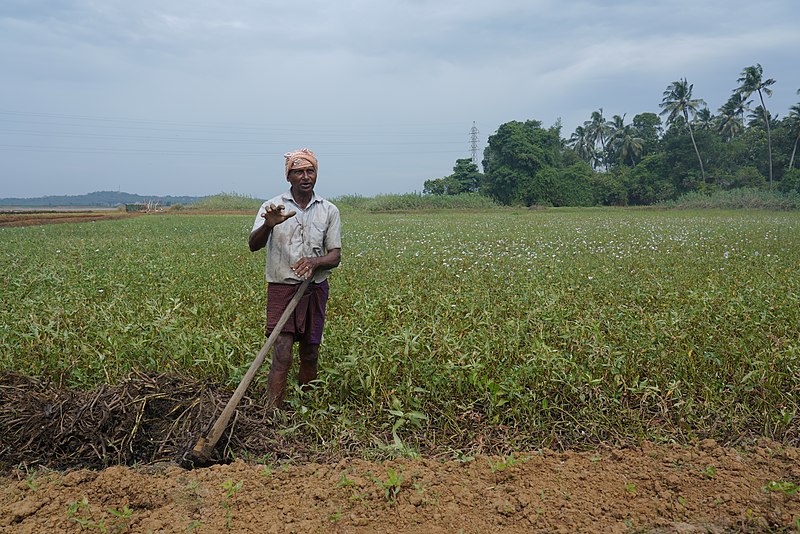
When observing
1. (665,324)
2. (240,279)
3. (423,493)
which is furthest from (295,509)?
(240,279)

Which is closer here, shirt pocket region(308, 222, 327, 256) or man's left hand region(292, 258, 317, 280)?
man's left hand region(292, 258, 317, 280)

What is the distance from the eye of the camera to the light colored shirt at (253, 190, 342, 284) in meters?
3.81

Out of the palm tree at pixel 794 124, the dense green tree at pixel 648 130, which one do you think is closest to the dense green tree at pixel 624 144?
the dense green tree at pixel 648 130

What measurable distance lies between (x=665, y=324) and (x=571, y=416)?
74.6 inches

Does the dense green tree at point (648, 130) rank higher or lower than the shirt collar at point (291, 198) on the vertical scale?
higher

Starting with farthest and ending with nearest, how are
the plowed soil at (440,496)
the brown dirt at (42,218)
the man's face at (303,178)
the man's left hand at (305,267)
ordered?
the brown dirt at (42,218) → the man's face at (303,178) → the man's left hand at (305,267) → the plowed soil at (440,496)

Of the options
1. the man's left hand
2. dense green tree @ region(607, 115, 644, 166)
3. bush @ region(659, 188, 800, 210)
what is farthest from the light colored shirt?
dense green tree @ region(607, 115, 644, 166)

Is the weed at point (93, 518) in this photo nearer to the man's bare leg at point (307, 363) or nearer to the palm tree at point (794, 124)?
the man's bare leg at point (307, 363)

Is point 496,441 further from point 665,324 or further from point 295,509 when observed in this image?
point 665,324

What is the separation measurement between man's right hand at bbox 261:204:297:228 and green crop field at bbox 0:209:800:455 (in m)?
1.07

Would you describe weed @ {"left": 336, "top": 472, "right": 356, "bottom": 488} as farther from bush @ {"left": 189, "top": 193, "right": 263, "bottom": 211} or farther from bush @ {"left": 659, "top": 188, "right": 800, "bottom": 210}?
bush @ {"left": 189, "top": 193, "right": 263, "bottom": 211}

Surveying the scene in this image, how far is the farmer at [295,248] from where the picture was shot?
378 cm

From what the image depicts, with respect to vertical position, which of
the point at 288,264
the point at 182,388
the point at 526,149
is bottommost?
the point at 182,388

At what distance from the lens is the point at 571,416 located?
3.63 meters
